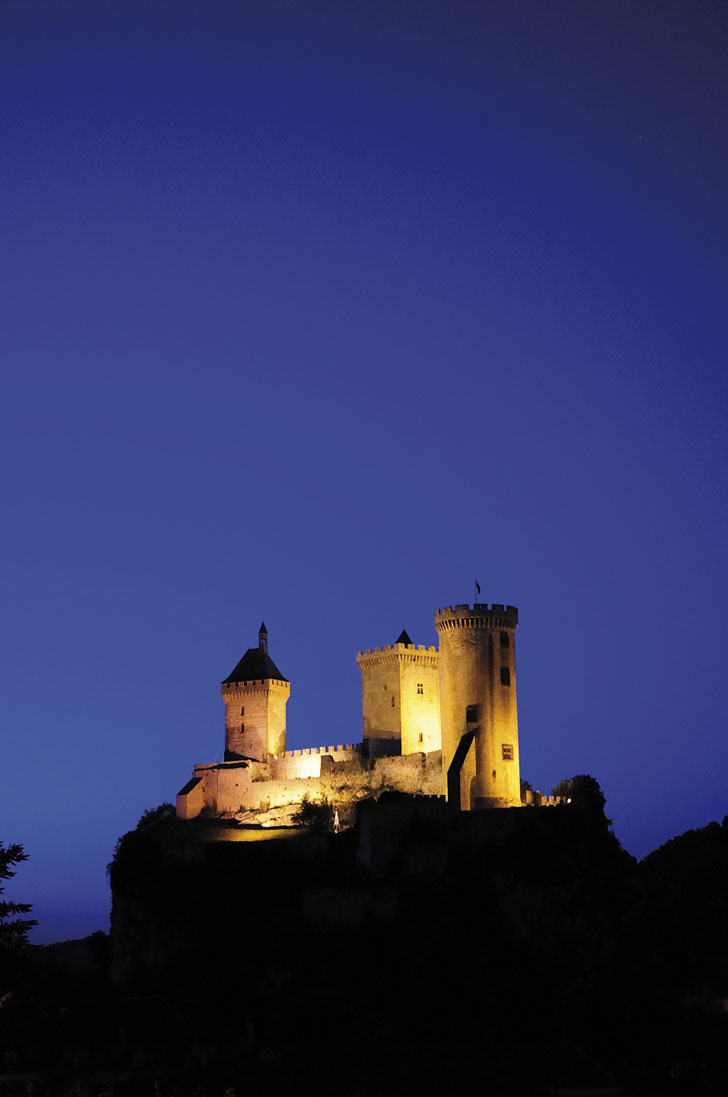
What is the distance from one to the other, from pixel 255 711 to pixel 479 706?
15.7 m

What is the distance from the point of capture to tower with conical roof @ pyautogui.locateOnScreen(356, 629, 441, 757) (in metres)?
68.8

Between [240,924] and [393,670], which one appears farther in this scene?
[393,670]

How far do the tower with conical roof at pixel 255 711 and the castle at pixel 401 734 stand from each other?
5 centimetres

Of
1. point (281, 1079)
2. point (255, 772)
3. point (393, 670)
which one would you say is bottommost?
point (281, 1079)

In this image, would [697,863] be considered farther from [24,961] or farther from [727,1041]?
[24,961]

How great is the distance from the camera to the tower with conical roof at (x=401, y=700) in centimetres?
6875

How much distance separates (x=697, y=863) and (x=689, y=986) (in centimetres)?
3807

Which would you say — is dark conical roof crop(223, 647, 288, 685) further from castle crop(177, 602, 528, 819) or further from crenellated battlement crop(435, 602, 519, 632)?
crenellated battlement crop(435, 602, 519, 632)

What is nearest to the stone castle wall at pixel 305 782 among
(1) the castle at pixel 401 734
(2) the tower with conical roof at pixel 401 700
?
(1) the castle at pixel 401 734

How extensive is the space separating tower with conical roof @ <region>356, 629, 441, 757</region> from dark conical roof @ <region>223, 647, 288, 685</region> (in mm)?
6758

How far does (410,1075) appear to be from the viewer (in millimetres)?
43188

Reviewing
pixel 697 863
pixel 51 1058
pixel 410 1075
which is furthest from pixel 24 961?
pixel 697 863

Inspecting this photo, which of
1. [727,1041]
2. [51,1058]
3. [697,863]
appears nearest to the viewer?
[51,1058]

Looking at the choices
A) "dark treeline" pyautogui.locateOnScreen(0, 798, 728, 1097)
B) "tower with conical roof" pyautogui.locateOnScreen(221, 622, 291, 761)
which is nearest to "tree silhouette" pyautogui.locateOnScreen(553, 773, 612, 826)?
"dark treeline" pyautogui.locateOnScreen(0, 798, 728, 1097)
